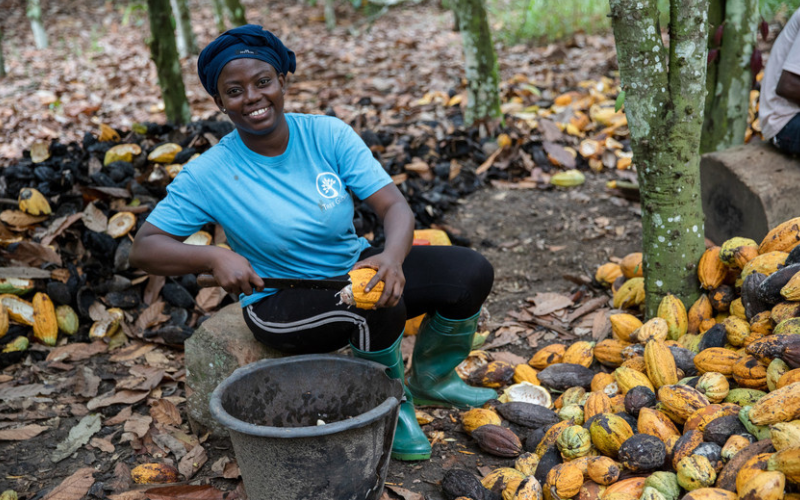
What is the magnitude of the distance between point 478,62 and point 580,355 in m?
3.22

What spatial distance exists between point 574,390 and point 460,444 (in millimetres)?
503

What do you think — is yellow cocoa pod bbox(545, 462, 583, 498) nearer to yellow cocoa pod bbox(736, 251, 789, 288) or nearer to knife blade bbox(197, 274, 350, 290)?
knife blade bbox(197, 274, 350, 290)

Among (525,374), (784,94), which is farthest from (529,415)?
(784,94)

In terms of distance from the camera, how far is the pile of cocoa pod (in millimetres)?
1895

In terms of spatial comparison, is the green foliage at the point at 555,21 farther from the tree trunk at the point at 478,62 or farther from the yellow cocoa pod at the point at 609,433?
the yellow cocoa pod at the point at 609,433

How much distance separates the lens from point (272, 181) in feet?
7.49

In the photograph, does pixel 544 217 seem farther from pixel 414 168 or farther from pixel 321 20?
pixel 321 20

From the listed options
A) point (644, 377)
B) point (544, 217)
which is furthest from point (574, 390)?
point (544, 217)

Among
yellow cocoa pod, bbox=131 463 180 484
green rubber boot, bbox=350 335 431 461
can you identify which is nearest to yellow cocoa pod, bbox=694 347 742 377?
green rubber boot, bbox=350 335 431 461

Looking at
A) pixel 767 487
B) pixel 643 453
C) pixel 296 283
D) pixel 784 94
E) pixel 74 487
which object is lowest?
pixel 74 487

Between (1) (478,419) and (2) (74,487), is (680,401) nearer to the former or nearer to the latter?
(1) (478,419)

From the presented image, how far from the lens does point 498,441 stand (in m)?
2.45

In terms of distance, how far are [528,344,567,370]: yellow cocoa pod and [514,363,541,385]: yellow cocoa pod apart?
7 centimetres

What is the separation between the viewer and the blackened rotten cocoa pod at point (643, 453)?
2.03 meters
